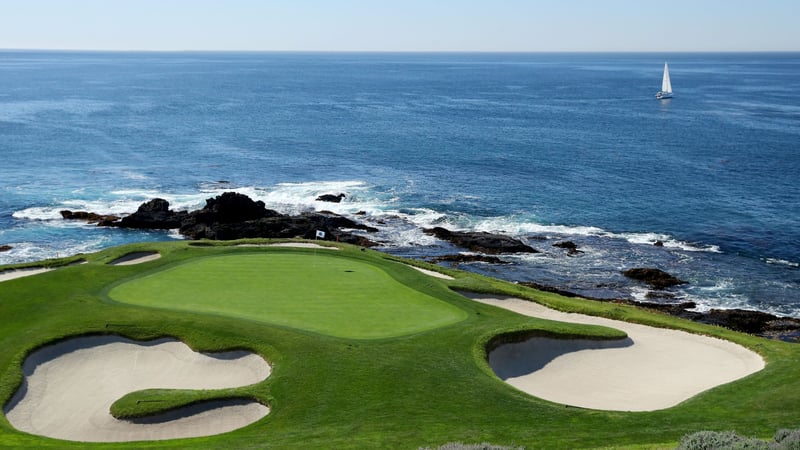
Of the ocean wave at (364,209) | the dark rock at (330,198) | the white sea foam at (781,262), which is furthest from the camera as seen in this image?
the dark rock at (330,198)

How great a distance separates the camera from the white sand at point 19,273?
35500 mm

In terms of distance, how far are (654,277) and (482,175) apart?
3368 cm

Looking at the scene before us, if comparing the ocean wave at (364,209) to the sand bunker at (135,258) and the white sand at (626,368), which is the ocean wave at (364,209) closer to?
the sand bunker at (135,258)

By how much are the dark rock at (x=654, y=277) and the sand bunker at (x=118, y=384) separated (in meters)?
29.9

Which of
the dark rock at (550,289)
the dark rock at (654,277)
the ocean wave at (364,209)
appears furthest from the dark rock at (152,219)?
the dark rock at (654,277)

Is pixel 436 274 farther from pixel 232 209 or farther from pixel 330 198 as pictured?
pixel 330 198

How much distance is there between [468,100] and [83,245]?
371 feet

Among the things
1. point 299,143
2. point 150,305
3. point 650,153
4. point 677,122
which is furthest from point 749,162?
point 150,305

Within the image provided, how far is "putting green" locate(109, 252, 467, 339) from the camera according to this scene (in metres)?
28.0

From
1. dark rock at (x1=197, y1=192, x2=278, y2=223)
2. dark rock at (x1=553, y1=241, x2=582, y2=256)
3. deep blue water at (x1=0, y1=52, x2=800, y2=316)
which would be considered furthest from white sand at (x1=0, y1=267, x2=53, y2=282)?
dark rock at (x1=553, y1=241, x2=582, y2=256)

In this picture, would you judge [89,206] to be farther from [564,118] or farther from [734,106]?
[734,106]

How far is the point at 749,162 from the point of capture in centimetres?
8381

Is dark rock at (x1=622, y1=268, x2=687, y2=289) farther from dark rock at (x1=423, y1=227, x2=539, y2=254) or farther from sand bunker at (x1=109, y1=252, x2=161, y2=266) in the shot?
sand bunker at (x1=109, y1=252, x2=161, y2=266)

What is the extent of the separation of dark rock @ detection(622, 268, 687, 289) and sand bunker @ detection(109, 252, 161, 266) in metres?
29.8
